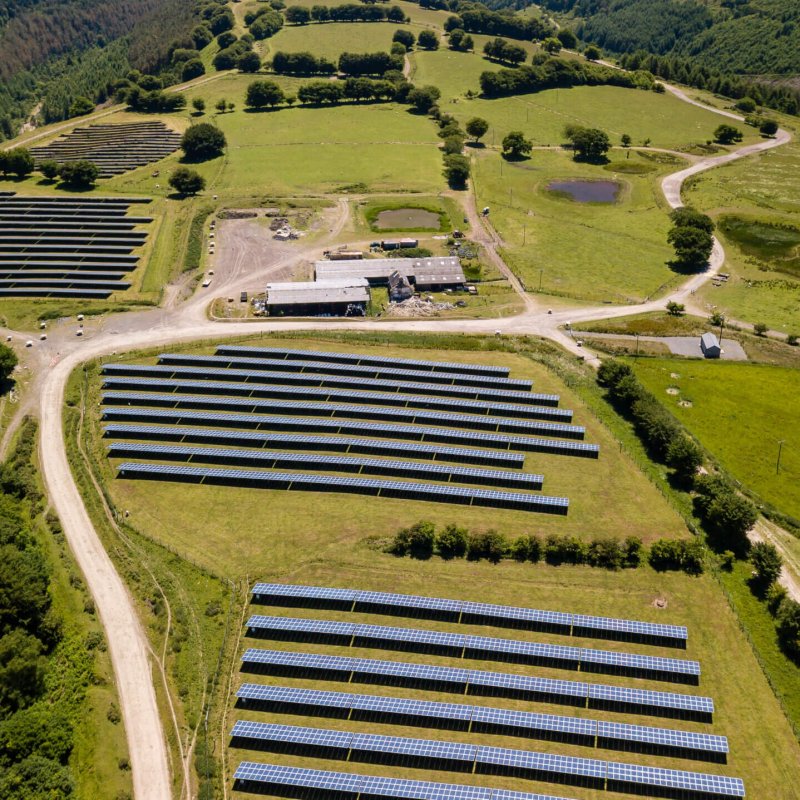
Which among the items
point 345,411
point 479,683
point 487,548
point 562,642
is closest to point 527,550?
point 487,548

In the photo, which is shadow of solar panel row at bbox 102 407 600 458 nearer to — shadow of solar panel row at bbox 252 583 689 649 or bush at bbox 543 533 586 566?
bush at bbox 543 533 586 566

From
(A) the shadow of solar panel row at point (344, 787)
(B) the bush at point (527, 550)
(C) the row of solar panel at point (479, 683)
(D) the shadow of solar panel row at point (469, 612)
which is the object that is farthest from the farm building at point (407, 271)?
(A) the shadow of solar panel row at point (344, 787)

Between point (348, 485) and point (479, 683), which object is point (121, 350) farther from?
point (479, 683)

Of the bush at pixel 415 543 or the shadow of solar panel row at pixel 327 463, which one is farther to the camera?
the shadow of solar panel row at pixel 327 463

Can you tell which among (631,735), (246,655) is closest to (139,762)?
(246,655)

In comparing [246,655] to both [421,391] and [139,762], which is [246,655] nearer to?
[139,762]

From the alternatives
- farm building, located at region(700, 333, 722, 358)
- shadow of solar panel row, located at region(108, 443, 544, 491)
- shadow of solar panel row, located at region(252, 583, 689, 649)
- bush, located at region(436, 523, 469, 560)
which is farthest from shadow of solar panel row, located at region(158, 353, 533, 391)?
shadow of solar panel row, located at region(252, 583, 689, 649)

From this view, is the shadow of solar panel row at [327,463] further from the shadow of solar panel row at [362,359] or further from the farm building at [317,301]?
the farm building at [317,301]
